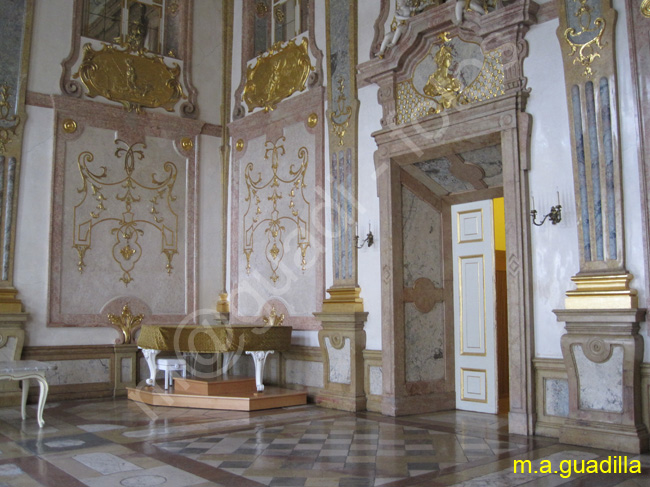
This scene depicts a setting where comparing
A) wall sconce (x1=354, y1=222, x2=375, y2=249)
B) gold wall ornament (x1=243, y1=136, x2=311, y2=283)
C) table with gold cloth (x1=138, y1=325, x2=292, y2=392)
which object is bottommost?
table with gold cloth (x1=138, y1=325, x2=292, y2=392)

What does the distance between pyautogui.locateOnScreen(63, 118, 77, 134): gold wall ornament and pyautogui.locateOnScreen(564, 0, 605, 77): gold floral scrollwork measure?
6175 millimetres

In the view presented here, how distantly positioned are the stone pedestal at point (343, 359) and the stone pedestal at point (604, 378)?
2518mm

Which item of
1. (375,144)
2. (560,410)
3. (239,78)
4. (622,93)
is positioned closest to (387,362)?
(560,410)

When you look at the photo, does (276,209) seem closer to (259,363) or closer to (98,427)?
(259,363)

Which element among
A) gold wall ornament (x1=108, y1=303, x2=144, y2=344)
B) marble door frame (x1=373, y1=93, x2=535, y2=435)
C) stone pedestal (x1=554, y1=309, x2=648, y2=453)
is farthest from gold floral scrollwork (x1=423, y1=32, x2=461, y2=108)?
gold wall ornament (x1=108, y1=303, x2=144, y2=344)

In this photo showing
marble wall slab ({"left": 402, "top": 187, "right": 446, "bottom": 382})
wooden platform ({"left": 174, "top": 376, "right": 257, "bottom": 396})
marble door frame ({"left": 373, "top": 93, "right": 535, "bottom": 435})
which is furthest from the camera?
wooden platform ({"left": 174, "top": 376, "right": 257, "bottom": 396})

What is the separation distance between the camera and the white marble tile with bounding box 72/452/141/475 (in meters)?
4.77

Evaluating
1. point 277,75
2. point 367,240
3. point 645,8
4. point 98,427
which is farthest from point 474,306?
point 98,427

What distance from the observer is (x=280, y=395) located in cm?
777

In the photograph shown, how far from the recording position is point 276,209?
9.00 meters

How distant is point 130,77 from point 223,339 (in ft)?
13.8

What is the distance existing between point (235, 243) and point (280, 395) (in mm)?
2729

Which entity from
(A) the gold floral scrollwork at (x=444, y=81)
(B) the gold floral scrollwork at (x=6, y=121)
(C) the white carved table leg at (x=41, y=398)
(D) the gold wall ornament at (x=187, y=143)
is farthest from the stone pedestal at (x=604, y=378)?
(B) the gold floral scrollwork at (x=6, y=121)

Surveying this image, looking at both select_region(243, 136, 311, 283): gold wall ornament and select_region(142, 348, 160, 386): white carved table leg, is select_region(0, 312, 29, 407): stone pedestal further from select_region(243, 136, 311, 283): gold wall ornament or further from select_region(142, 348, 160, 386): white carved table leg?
select_region(243, 136, 311, 283): gold wall ornament
